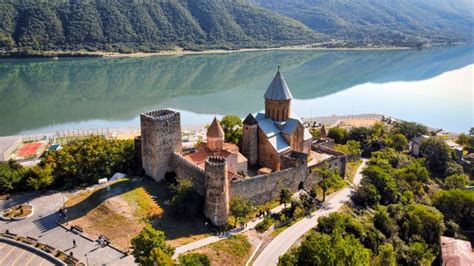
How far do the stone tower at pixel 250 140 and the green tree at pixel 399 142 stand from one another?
18.3 m

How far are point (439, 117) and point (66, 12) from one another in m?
100

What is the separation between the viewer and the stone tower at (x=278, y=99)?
31484 millimetres

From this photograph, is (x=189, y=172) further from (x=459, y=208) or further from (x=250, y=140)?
(x=459, y=208)

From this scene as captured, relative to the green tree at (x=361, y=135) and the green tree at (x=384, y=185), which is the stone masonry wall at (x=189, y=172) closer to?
the green tree at (x=384, y=185)

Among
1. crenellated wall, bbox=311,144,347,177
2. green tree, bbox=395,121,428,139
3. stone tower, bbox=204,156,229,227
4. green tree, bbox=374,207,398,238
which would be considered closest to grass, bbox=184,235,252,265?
stone tower, bbox=204,156,229,227

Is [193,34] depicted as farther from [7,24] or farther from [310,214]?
[310,214]

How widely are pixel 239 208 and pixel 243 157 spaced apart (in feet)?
22.0

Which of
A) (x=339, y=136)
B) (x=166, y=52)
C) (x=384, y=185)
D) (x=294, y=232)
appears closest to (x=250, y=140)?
(x=294, y=232)

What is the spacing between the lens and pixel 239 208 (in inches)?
930

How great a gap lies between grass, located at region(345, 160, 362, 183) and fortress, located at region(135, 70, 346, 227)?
88cm

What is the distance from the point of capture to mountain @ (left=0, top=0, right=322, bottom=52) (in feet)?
349

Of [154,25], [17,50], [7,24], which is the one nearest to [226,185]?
[17,50]

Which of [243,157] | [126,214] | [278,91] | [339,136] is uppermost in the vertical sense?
[278,91]

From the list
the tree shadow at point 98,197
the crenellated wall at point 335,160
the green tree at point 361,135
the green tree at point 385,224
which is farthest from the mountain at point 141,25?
the green tree at point 385,224
